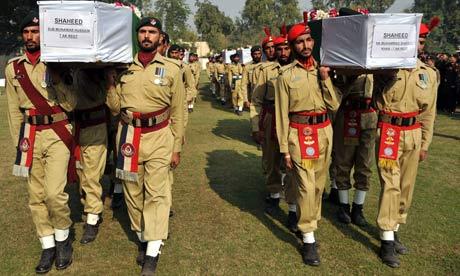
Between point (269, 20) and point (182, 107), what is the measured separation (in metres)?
73.3

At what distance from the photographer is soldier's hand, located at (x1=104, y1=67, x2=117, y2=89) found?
3.93m

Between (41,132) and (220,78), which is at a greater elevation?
(220,78)

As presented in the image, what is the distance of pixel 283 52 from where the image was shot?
5.27m

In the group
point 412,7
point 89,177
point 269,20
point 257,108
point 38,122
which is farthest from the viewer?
point 412,7

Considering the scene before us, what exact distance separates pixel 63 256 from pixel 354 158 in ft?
11.4

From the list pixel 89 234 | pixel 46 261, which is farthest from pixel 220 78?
pixel 46 261

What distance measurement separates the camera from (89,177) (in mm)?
4652

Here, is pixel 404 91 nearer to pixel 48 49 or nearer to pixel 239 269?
pixel 239 269

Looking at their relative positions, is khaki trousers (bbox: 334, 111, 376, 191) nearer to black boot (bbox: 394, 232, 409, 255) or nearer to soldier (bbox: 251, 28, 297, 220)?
soldier (bbox: 251, 28, 297, 220)

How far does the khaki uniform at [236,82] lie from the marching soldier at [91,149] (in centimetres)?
991

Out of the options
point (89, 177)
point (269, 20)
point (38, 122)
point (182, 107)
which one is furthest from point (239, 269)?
point (269, 20)

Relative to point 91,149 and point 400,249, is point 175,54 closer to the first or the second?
point 91,149

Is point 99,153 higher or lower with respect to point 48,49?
lower

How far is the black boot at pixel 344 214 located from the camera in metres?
5.02
